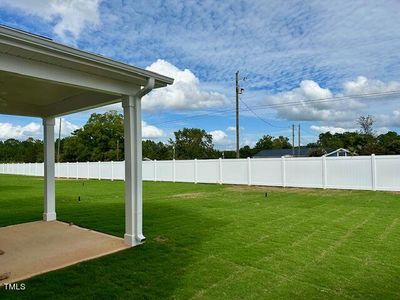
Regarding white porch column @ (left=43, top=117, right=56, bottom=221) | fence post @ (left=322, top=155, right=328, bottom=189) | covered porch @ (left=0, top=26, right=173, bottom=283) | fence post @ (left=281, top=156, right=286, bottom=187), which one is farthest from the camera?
fence post @ (left=281, top=156, right=286, bottom=187)

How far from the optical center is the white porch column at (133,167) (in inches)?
207

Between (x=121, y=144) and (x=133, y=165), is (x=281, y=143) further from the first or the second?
(x=133, y=165)

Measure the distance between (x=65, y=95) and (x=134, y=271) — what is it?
378 centimetres

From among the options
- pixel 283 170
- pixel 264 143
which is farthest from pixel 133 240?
pixel 264 143

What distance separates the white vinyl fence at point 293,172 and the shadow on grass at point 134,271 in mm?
9009

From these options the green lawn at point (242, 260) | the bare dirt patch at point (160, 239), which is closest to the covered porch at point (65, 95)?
the bare dirt patch at point (160, 239)

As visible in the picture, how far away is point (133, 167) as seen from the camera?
5.31 m

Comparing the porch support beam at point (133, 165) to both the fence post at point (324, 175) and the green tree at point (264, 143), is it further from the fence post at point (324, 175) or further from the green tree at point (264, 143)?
the green tree at point (264, 143)

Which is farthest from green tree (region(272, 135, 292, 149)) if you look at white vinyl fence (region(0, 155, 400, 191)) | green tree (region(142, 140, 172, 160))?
white vinyl fence (region(0, 155, 400, 191))

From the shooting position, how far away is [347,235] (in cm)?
575

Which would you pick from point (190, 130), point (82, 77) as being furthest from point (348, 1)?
point (190, 130)

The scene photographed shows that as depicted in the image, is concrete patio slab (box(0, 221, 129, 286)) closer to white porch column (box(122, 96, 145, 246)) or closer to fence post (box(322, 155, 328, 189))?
white porch column (box(122, 96, 145, 246))

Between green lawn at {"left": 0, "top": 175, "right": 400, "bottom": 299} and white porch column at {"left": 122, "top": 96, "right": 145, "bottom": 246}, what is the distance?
0.35m

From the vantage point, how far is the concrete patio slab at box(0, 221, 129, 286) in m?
4.25
